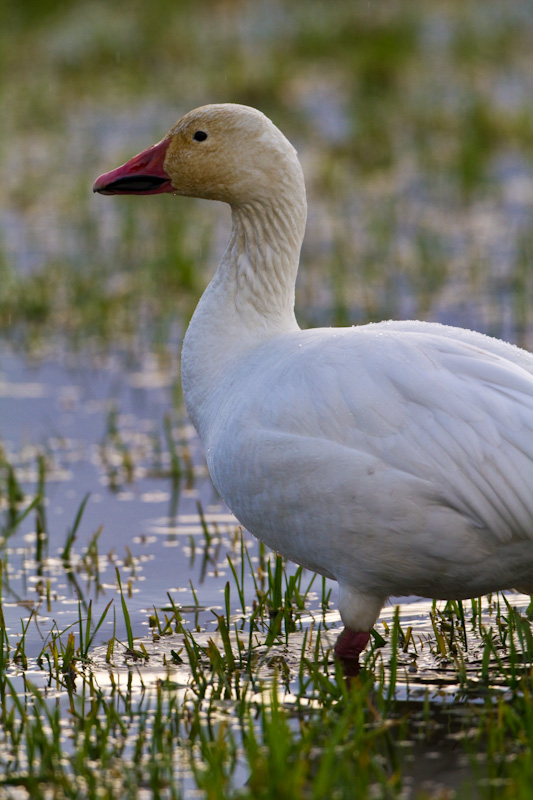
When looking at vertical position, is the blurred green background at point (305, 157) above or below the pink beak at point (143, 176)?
above

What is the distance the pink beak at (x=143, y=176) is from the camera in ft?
17.4

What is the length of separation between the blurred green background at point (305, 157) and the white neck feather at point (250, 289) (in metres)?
3.77

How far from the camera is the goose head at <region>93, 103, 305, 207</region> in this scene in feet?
16.7

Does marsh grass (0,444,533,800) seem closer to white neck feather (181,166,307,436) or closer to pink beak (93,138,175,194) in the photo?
white neck feather (181,166,307,436)

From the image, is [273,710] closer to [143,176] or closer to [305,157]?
[143,176]

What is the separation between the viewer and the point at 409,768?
3.65 metres

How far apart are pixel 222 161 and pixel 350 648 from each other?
6.56ft

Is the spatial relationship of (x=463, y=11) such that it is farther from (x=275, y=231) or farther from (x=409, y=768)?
(x=409, y=768)

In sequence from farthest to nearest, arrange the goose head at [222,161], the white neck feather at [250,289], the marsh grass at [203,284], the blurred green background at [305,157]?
the blurred green background at [305,157]
the goose head at [222,161]
the white neck feather at [250,289]
the marsh grass at [203,284]

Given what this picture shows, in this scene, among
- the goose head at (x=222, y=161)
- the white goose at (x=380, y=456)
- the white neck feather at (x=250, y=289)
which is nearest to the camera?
the white goose at (x=380, y=456)

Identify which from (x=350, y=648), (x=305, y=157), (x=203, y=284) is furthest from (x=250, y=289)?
(x=305, y=157)

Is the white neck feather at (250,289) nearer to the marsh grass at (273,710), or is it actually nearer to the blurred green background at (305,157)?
the marsh grass at (273,710)

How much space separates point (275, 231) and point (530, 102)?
12016 millimetres

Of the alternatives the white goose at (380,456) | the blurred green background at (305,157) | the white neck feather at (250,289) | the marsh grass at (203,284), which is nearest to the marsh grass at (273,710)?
the marsh grass at (203,284)
